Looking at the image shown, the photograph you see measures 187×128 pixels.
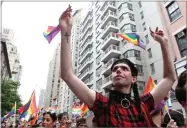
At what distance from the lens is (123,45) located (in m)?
29.2

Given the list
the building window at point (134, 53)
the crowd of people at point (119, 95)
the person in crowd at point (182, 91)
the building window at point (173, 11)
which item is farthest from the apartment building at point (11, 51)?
the person in crowd at point (182, 91)

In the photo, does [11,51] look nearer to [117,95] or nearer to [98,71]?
[98,71]

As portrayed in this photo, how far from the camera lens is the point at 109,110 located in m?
1.90

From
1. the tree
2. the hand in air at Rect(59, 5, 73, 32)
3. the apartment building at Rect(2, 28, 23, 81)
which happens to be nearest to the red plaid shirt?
the hand in air at Rect(59, 5, 73, 32)

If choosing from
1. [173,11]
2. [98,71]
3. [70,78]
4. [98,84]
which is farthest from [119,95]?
[98,71]

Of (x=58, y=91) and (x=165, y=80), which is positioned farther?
(x=58, y=91)

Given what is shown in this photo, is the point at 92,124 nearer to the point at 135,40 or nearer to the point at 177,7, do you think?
the point at 135,40

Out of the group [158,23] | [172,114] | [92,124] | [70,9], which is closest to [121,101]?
[92,124]

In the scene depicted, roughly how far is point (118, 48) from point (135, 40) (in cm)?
2230

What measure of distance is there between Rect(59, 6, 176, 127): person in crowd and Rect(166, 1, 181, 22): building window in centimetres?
1397

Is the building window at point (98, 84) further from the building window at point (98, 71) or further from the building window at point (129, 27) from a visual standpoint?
the building window at point (129, 27)

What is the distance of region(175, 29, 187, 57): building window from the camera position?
44.2 feet

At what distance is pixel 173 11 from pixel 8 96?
73.2ft

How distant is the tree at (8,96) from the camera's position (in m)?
25.5
